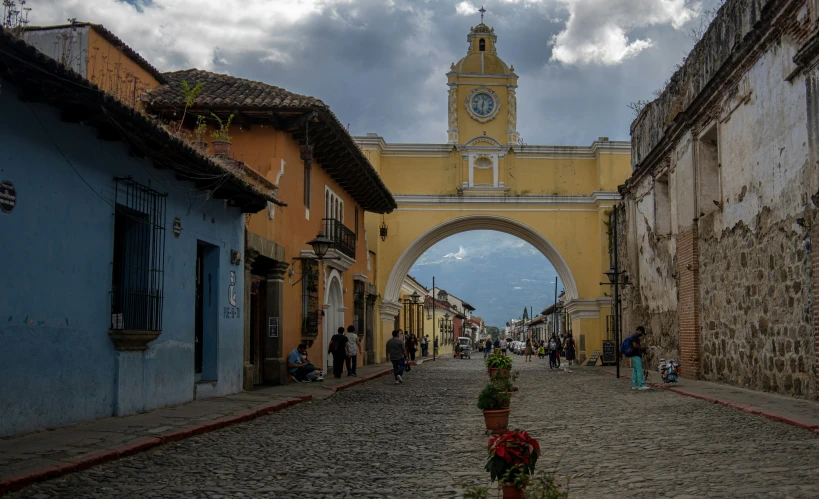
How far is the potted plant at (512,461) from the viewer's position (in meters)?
4.51

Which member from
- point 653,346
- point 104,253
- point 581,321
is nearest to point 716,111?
point 653,346

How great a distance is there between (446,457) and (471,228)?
29.2 meters

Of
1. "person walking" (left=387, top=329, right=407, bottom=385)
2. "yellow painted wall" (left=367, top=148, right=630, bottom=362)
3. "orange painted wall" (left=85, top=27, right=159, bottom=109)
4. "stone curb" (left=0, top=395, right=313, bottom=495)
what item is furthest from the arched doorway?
"stone curb" (left=0, top=395, right=313, bottom=495)

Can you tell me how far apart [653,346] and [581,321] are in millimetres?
12287

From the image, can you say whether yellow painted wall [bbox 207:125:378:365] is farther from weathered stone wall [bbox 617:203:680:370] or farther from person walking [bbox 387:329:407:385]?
weathered stone wall [bbox 617:203:680:370]

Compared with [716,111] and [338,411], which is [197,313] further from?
[716,111]

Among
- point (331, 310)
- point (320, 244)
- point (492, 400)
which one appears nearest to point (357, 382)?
point (320, 244)

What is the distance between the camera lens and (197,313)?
13.6 m

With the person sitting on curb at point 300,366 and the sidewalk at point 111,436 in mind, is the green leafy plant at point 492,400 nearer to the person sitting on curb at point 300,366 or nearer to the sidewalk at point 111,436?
the sidewalk at point 111,436

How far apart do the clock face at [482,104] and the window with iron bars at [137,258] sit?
25604 millimetres

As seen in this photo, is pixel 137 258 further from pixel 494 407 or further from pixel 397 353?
pixel 397 353

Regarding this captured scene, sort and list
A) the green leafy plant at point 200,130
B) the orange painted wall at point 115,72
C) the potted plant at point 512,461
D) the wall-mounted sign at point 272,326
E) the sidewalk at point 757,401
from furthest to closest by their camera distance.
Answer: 1. the wall-mounted sign at point 272,326
2. the green leafy plant at point 200,130
3. the orange painted wall at point 115,72
4. the sidewalk at point 757,401
5. the potted plant at point 512,461

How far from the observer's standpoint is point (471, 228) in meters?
36.5

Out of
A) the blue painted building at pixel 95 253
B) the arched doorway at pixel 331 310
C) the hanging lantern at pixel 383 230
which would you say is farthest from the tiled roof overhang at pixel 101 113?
the hanging lantern at pixel 383 230
